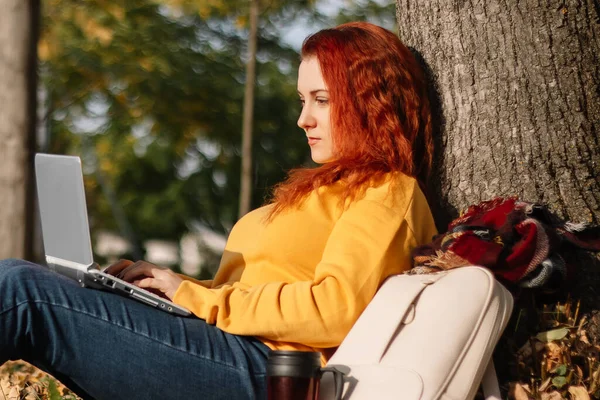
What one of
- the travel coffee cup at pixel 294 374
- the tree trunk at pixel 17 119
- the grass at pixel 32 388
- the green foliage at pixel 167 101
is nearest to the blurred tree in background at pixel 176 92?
the green foliage at pixel 167 101

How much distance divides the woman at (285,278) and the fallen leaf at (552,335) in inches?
18.4

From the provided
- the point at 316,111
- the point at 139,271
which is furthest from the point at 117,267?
the point at 316,111

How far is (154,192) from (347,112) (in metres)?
8.47

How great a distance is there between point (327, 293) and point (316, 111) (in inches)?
32.6

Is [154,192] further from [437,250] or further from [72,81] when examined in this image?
[437,250]

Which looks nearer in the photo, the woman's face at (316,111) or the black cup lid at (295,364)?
the black cup lid at (295,364)

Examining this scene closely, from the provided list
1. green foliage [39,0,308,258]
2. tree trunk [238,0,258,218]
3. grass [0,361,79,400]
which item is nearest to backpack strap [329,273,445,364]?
grass [0,361,79,400]

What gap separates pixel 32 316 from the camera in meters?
2.58

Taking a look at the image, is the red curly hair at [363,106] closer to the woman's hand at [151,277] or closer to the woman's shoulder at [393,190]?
the woman's shoulder at [393,190]

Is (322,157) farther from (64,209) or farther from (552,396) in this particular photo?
(552,396)

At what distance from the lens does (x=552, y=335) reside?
2986mm

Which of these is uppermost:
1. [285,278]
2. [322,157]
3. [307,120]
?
[307,120]

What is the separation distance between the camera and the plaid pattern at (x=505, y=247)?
9.11ft

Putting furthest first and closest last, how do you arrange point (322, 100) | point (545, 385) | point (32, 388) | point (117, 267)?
1. point (32, 388)
2. point (322, 100)
3. point (117, 267)
4. point (545, 385)
